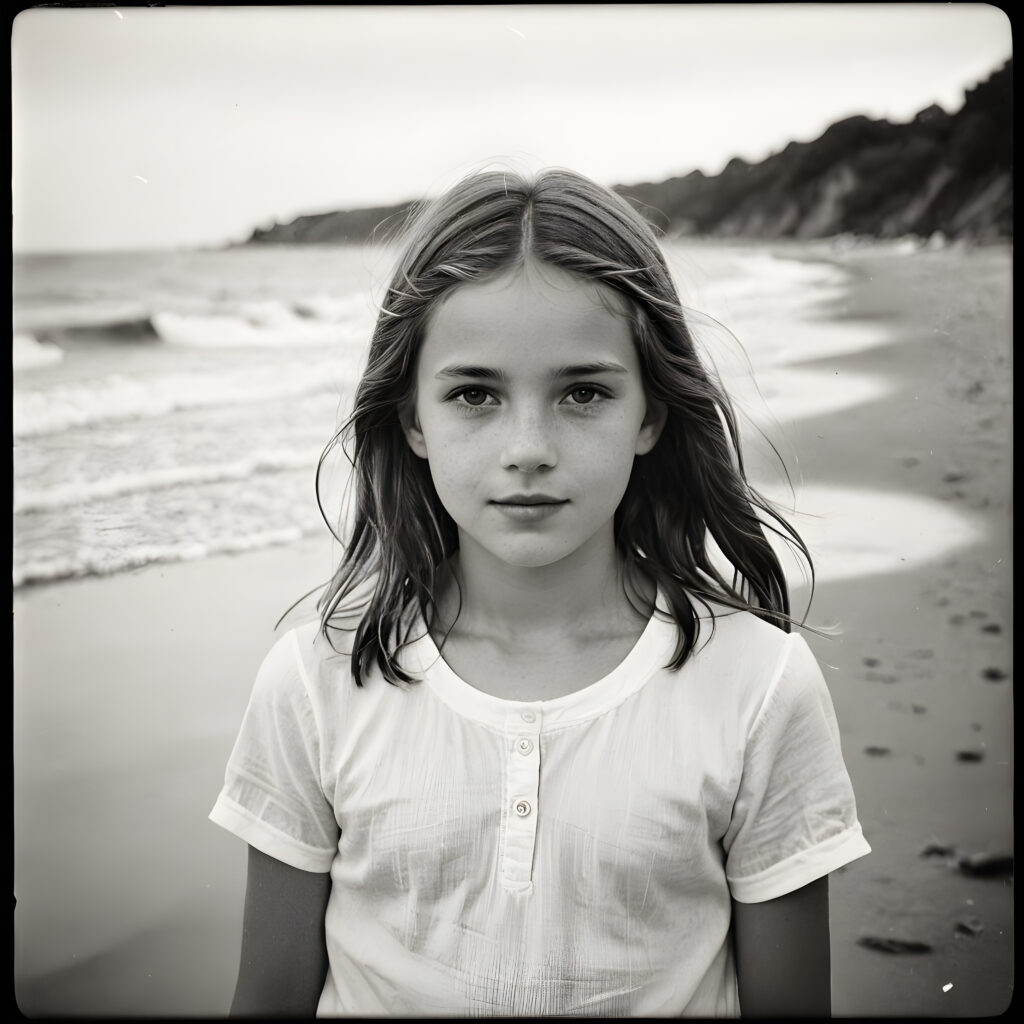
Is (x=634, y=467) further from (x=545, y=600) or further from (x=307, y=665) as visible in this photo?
(x=307, y=665)

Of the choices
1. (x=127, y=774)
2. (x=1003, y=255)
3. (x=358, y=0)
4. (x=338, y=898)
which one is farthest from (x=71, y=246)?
(x=1003, y=255)

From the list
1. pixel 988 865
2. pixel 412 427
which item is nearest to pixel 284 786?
pixel 412 427

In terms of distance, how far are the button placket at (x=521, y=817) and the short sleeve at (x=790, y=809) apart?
6.9 inches

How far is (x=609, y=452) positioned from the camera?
980 mm

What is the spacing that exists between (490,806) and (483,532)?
0.77 ft

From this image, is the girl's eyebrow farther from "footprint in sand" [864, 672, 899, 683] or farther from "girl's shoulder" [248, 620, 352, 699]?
"footprint in sand" [864, 672, 899, 683]

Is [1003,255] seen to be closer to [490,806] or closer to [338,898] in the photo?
[490,806]

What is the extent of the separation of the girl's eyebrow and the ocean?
0.31 metres

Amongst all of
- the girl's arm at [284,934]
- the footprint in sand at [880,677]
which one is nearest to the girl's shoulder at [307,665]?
the girl's arm at [284,934]

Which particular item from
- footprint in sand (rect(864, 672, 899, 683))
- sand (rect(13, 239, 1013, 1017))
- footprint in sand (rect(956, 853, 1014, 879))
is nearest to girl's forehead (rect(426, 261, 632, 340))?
sand (rect(13, 239, 1013, 1017))

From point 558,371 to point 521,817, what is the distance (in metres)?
0.38

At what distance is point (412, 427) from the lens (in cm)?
107

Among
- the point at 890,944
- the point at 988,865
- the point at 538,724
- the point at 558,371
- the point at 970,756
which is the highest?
the point at 558,371

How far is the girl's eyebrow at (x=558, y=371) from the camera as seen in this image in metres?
0.97
